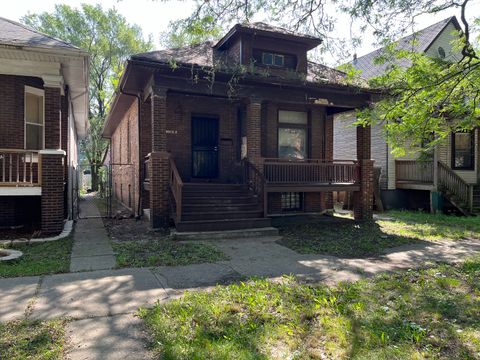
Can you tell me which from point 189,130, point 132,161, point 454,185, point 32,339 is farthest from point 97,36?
point 32,339

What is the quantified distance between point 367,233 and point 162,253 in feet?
18.4

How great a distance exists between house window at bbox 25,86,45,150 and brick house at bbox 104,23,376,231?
2.22 m

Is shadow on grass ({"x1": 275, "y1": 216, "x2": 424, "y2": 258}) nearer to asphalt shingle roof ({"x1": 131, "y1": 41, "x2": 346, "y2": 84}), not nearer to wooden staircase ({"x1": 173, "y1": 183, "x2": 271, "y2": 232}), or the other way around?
wooden staircase ({"x1": 173, "y1": 183, "x2": 271, "y2": 232})

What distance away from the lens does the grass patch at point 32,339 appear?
2.95 meters

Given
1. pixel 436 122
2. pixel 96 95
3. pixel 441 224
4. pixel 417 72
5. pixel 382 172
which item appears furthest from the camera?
pixel 96 95

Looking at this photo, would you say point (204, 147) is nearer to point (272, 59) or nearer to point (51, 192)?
point (272, 59)

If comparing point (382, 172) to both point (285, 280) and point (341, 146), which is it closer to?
point (341, 146)

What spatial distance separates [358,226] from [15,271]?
28.4 ft

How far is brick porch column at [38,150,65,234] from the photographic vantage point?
8211mm

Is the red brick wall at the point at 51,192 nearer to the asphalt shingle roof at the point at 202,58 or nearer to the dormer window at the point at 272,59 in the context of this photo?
the asphalt shingle roof at the point at 202,58

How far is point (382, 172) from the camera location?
16.3 m

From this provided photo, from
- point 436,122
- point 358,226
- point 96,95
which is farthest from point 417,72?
point 96,95

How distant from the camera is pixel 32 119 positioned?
949 cm

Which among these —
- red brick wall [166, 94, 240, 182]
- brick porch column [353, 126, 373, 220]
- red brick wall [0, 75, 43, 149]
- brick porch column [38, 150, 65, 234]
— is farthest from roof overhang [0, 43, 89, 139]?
brick porch column [353, 126, 373, 220]
